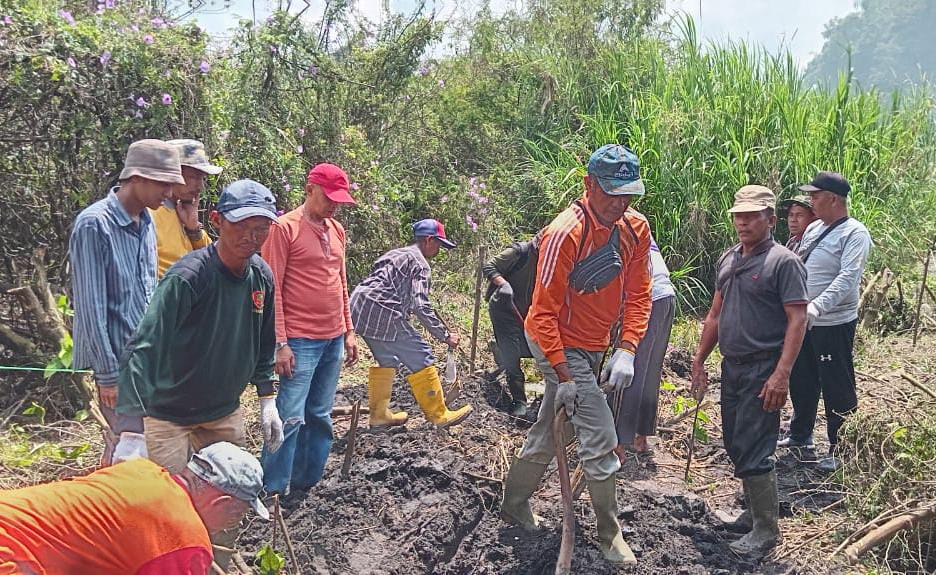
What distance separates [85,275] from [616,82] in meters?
9.48

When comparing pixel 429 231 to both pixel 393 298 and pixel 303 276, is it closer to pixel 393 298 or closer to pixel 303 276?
pixel 393 298

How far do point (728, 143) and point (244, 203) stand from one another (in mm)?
8101

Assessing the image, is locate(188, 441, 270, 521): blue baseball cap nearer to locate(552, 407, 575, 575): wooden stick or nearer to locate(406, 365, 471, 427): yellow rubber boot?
locate(552, 407, 575, 575): wooden stick

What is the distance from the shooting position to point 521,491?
4152mm

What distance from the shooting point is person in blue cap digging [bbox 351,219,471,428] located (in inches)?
215

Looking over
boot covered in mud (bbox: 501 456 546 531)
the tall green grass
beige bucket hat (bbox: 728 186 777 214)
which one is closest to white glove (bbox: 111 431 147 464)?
boot covered in mud (bbox: 501 456 546 531)

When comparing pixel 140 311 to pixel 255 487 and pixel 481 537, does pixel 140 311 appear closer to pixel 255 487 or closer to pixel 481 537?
pixel 255 487

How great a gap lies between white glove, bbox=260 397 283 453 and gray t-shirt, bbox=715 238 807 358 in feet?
7.86

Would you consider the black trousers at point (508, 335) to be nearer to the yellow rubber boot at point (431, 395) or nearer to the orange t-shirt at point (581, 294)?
the yellow rubber boot at point (431, 395)

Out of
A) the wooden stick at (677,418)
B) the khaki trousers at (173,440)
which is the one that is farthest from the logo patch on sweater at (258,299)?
the wooden stick at (677,418)

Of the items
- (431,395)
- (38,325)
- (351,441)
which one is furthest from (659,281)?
(38,325)

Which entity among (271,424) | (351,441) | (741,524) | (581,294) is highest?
(581,294)

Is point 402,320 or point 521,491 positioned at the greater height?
point 402,320

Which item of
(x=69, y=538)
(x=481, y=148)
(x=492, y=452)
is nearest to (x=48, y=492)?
(x=69, y=538)
